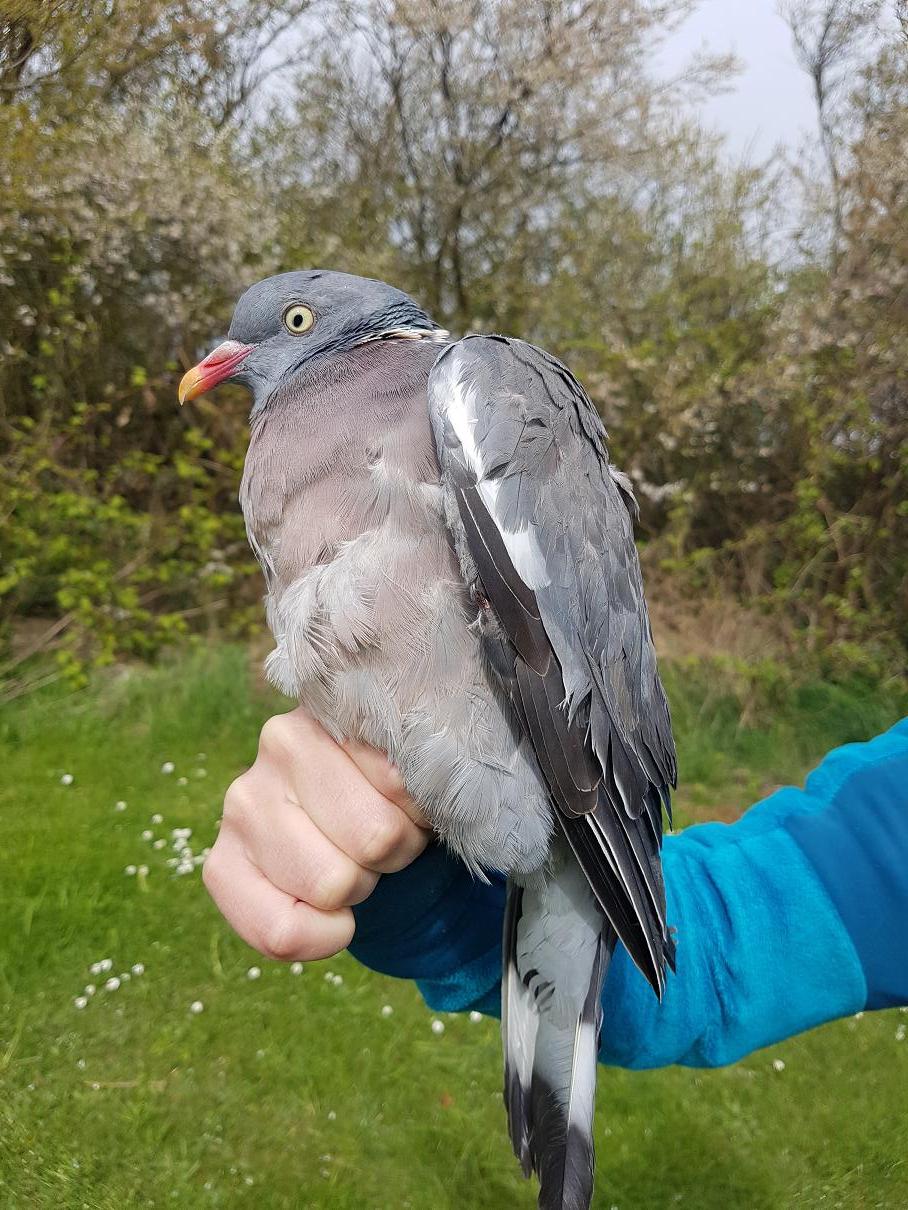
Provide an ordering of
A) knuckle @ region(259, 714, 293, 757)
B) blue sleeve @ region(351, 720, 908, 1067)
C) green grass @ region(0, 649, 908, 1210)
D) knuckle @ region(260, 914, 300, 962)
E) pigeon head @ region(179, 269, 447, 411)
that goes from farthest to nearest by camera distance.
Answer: green grass @ region(0, 649, 908, 1210)
pigeon head @ region(179, 269, 447, 411)
blue sleeve @ region(351, 720, 908, 1067)
knuckle @ region(259, 714, 293, 757)
knuckle @ region(260, 914, 300, 962)

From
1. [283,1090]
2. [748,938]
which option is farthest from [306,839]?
[283,1090]

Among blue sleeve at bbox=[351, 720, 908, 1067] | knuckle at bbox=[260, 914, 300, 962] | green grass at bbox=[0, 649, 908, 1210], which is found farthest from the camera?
green grass at bbox=[0, 649, 908, 1210]

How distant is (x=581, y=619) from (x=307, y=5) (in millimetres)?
5638

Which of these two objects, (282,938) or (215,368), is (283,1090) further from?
(215,368)

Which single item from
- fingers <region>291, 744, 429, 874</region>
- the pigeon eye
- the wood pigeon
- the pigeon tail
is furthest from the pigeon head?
the pigeon tail

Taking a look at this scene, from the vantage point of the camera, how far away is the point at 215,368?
1866 mm

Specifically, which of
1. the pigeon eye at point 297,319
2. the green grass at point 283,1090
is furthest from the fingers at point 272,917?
the green grass at point 283,1090

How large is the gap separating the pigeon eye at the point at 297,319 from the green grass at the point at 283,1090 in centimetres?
227

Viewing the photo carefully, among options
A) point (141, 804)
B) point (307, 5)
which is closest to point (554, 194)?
point (307, 5)

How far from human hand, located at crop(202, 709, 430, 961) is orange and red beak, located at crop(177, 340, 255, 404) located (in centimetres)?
86

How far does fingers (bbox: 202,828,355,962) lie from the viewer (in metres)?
1.24

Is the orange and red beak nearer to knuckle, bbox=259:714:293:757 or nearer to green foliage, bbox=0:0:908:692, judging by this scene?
knuckle, bbox=259:714:293:757

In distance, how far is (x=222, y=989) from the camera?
3.03m

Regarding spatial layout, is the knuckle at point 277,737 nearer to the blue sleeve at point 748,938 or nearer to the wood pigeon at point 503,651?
the wood pigeon at point 503,651
